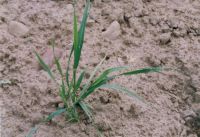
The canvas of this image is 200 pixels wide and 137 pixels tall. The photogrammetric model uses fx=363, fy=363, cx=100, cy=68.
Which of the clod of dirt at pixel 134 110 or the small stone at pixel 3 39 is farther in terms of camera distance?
the small stone at pixel 3 39

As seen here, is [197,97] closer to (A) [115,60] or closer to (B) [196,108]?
(B) [196,108]

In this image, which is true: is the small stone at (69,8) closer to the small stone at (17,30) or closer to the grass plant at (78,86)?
the small stone at (17,30)

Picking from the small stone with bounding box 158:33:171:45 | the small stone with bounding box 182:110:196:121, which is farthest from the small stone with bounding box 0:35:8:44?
the small stone with bounding box 182:110:196:121

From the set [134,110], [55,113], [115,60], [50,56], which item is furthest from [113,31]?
[55,113]

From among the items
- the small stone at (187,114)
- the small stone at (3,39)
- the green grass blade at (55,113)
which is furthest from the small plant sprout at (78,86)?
the small stone at (3,39)

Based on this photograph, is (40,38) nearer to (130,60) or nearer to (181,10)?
(130,60)

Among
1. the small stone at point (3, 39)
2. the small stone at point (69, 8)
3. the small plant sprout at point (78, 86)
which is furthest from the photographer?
the small stone at point (69, 8)

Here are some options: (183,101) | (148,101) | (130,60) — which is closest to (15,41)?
(130,60)

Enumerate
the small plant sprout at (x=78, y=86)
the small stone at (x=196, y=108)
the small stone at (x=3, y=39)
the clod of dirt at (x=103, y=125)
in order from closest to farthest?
the small plant sprout at (x=78, y=86) < the clod of dirt at (x=103, y=125) < the small stone at (x=196, y=108) < the small stone at (x=3, y=39)
